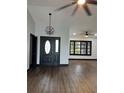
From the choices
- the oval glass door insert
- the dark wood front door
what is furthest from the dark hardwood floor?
the oval glass door insert

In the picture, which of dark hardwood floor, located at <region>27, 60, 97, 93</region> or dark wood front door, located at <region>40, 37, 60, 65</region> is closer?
dark hardwood floor, located at <region>27, 60, 97, 93</region>

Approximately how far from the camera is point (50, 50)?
1022cm

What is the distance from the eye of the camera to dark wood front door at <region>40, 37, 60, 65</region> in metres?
10.1

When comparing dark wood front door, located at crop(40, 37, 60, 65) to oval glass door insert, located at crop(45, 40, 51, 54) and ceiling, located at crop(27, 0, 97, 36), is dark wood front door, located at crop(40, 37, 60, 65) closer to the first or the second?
oval glass door insert, located at crop(45, 40, 51, 54)

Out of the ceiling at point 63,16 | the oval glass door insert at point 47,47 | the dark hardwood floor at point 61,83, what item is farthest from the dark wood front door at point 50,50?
the dark hardwood floor at point 61,83

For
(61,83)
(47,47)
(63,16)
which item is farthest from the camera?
(47,47)

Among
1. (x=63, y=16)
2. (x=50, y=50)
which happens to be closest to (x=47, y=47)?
(x=50, y=50)

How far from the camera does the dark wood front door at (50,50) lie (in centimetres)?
1008

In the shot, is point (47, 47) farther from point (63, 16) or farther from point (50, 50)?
point (63, 16)

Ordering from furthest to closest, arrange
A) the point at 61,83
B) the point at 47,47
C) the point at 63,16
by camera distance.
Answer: the point at 47,47
the point at 63,16
the point at 61,83
